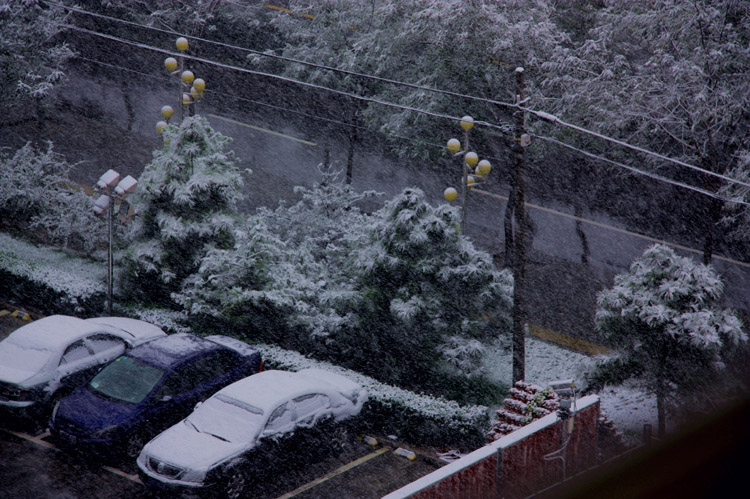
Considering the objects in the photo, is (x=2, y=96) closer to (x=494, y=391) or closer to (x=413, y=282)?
(x=413, y=282)

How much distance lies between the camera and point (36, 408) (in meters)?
11.8

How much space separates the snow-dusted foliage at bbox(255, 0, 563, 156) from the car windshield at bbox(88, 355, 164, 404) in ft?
30.7

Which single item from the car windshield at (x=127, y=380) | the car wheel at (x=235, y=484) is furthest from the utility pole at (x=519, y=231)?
the car windshield at (x=127, y=380)

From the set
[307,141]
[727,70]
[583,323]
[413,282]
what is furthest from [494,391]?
[307,141]

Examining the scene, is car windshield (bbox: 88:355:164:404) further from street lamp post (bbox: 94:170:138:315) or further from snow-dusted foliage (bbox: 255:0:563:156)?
snow-dusted foliage (bbox: 255:0:563:156)

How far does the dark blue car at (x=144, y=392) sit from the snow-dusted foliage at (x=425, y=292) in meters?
2.83

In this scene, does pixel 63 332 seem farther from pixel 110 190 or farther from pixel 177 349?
pixel 110 190

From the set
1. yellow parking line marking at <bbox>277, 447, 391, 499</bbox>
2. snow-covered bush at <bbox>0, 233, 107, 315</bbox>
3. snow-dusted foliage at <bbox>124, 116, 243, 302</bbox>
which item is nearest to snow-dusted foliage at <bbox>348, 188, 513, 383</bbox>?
yellow parking line marking at <bbox>277, 447, 391, 499</bbox>

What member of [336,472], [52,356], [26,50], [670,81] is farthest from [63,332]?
[670,81]

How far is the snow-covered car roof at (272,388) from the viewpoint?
11.0 meters

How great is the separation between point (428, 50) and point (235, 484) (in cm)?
1204

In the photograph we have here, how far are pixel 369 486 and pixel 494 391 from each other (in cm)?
408

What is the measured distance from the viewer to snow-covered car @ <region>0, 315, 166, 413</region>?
461 inches

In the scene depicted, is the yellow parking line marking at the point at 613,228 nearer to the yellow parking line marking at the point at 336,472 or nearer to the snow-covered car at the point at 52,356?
the yellow parking line marking at the point at 336,472
